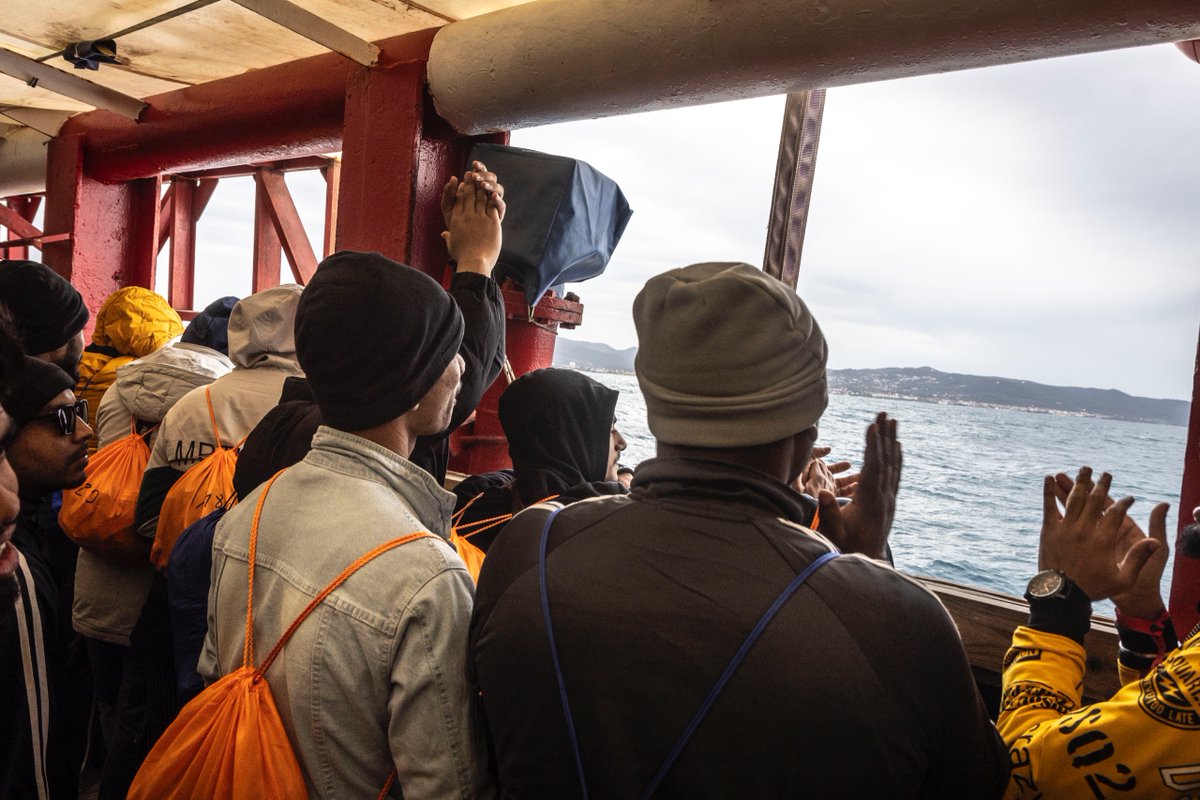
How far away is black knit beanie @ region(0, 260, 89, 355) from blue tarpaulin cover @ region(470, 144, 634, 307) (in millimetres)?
1595

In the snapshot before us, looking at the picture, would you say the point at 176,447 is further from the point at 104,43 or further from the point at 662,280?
the point at 104,43

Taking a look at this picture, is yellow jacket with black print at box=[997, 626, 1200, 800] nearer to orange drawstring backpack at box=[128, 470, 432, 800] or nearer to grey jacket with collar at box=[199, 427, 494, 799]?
grey jacket with collar at box=[199, 427, 494, 799]

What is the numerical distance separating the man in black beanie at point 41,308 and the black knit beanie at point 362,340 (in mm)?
1992

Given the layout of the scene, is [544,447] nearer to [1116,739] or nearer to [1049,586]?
[1049,586]

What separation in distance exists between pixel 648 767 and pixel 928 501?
35.0 m

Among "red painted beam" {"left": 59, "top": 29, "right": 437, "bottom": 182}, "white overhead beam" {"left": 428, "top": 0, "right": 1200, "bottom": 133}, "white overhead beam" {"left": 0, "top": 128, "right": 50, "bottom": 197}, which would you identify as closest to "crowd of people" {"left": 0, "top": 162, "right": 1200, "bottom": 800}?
"white overhead beam" {"left": 428, "top": 0, "right": 1200, "bottom": 133}

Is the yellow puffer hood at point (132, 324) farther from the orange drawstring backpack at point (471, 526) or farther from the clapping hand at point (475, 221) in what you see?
the orange drawstring backpack at point (471, 526)

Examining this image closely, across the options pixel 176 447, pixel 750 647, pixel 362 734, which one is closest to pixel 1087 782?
pixel 750 647

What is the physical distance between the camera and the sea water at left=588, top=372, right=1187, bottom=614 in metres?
2.38

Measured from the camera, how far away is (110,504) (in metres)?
2.47

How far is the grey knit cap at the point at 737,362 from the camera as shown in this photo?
1.06 m

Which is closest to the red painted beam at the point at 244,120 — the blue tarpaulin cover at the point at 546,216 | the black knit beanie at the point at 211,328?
the blue tarpaulin cover at the point at 546,216

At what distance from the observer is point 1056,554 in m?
1.39

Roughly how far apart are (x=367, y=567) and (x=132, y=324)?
2614 mm
